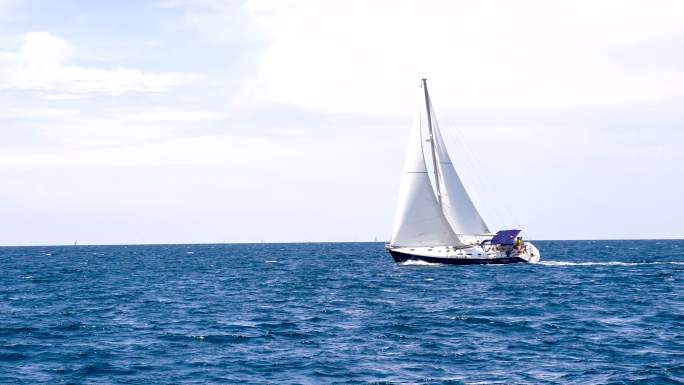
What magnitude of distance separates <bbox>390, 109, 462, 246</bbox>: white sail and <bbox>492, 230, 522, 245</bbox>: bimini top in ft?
21.0

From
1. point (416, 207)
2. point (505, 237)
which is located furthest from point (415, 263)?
point (505, 237)

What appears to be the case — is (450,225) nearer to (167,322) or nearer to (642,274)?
→ (642,274)

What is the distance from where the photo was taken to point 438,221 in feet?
222

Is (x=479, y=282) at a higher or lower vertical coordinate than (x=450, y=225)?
lower

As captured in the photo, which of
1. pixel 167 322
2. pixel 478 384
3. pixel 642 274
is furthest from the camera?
pixel 642 274

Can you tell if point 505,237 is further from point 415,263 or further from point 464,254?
point 415,263

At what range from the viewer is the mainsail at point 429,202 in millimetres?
66625

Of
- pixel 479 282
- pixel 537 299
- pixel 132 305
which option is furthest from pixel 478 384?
pixel 479 282

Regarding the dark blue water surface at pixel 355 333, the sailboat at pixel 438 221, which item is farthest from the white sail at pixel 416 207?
the dark blue water surface at pixel 355 333

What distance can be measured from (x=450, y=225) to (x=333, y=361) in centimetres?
4498

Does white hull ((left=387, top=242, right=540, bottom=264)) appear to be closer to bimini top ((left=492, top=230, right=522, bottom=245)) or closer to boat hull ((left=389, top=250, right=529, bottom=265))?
boat hull ((left=389, top=250, right=529, bottom=265))

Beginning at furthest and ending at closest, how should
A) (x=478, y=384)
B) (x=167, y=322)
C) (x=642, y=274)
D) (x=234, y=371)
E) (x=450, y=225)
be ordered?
(x=450, y=225)
(x=642, y=274)
(x=167, y=322)
(x=234, y=371)
(x=478, y=384)

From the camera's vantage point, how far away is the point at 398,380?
23.3m

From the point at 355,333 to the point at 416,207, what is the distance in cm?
3526
